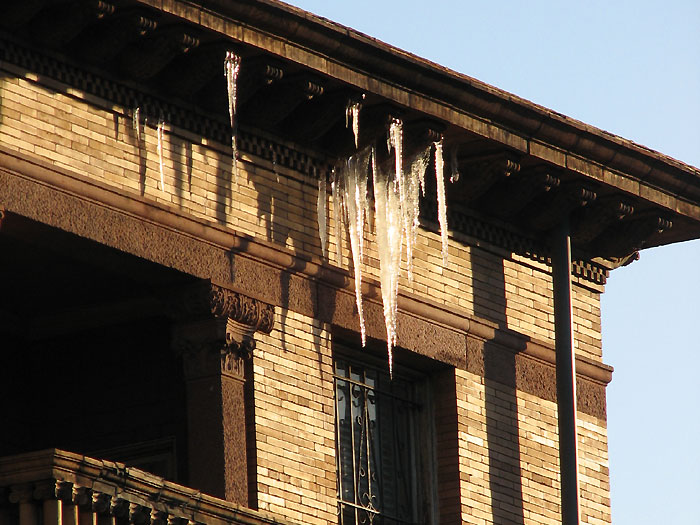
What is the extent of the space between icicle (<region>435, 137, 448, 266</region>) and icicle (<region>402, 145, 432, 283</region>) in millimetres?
98

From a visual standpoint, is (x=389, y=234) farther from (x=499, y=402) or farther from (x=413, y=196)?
(x=499, y=402)

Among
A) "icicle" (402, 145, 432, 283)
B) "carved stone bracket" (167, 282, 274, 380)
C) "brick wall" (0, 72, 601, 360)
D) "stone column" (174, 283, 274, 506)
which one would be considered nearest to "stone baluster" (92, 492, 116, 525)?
"stone column" (174, 283, 274, 506)

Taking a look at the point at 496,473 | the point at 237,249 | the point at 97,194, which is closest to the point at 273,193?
the point at 237,249

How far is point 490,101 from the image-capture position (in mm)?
22547

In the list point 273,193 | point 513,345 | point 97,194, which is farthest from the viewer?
point 513,345

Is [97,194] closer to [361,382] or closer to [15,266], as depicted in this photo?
[15,266]

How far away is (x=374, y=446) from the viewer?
22.5 metres

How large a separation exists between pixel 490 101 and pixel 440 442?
3.19 metres

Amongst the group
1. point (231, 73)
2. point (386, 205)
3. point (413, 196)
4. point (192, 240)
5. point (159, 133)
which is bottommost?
point (192, 240)

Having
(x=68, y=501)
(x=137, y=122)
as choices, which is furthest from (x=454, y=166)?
(x=68, y=501)

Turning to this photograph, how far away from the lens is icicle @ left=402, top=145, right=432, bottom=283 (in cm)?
2245

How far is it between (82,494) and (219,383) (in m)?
3.08

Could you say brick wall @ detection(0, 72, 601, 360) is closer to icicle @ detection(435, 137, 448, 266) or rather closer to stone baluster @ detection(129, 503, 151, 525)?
icicle @ detection(435, 137, 448, 266)

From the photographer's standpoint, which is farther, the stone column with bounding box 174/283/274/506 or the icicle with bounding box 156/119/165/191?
the icicle with bounding box 156/119/165/191
